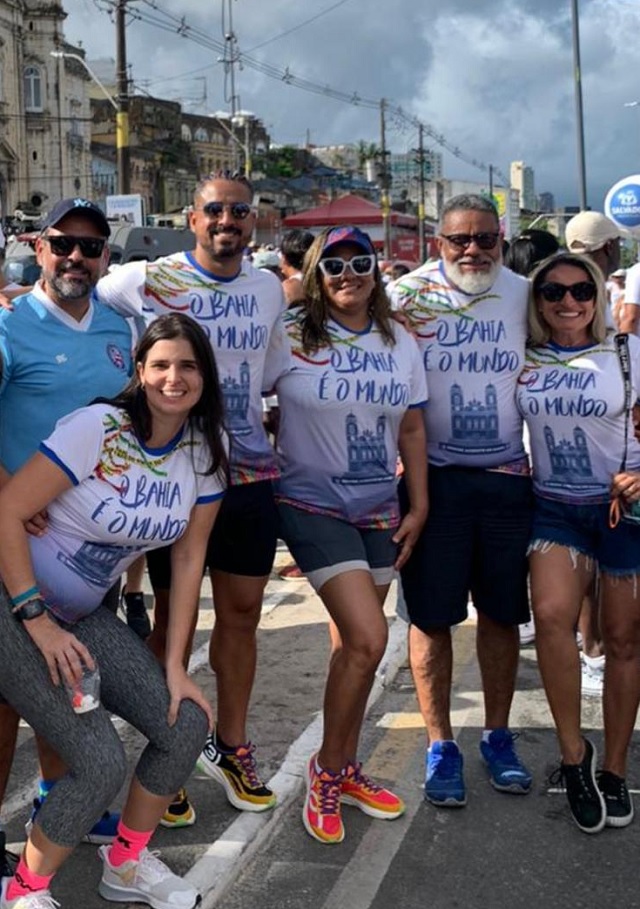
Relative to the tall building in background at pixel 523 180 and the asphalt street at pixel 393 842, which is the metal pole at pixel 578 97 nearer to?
the asphalt street at pixel 393 842

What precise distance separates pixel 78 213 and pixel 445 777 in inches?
91.7

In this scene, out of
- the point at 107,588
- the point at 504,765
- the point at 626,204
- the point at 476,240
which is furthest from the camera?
the point at 626,204

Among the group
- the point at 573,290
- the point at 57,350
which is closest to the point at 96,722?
the point at 57,350

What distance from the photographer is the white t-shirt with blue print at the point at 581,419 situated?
12.8ft

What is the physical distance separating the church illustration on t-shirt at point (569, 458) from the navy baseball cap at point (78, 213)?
1668 millimetres

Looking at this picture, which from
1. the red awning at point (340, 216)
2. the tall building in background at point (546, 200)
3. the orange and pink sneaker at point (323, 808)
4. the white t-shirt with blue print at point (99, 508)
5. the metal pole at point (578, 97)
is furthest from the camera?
the tall building in background at point (546, 200)

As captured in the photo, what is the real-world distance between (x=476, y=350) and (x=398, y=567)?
2.71ft

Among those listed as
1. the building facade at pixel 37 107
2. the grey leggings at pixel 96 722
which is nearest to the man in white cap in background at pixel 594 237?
the grey leggings at pixel 96 722

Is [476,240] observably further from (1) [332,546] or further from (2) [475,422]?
(1) [332,546]

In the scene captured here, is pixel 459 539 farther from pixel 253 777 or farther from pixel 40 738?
pixel 40 738

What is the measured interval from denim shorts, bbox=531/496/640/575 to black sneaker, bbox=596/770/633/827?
0.73 metres

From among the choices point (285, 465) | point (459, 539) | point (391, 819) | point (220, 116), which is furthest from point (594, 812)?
point (220, 116)

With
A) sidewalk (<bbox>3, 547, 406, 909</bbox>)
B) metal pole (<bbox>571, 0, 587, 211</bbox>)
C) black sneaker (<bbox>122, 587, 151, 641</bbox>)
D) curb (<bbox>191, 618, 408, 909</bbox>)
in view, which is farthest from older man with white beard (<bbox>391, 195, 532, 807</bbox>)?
metal pole (<bbox>571, 0, 587, 211</bbox>)

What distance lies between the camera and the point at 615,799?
12.9 feet
